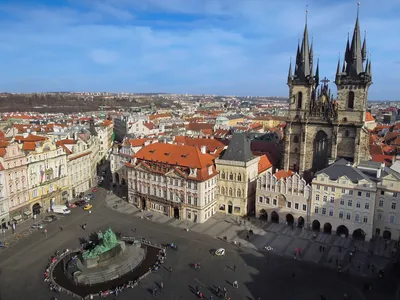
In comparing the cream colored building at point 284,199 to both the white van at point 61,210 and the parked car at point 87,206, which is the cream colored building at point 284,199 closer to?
the parked car at point 87,206

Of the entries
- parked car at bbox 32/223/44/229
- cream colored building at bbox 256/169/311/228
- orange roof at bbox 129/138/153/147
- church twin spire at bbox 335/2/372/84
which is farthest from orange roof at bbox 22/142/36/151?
church twin spire at bbox 335/2/372/84

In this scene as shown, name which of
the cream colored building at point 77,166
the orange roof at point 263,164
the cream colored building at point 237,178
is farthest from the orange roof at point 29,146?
the orange roof at point 263,164

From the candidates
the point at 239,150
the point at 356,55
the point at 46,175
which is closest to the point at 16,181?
the point at 46,175

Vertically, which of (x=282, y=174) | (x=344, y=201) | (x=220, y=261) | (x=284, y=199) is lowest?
(x=220, y=261)

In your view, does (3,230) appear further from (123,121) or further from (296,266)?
(123,121)

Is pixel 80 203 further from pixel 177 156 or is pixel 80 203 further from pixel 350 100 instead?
pixel 350 100

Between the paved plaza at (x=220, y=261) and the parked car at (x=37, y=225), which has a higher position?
the parked car at (x=37, y=225)

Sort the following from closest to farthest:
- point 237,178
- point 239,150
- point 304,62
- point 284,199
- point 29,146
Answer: point 284,199 → point 237,178 → point 239,150 → point 29,146 → point 304,62
